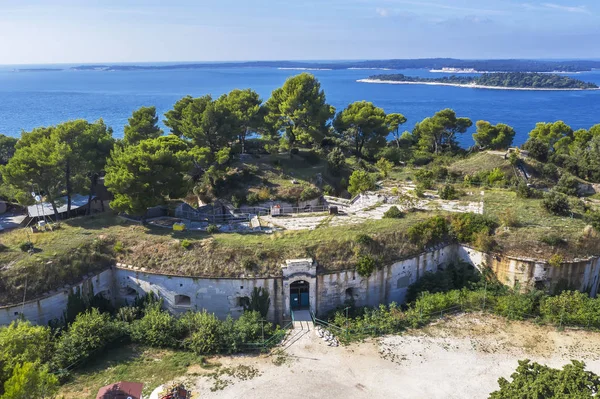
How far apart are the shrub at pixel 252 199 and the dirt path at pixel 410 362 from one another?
1498cm

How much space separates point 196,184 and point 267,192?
7.13m

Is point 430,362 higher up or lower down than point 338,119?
lower down

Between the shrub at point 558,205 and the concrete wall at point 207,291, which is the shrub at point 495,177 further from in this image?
the concrete wall at point 207,291

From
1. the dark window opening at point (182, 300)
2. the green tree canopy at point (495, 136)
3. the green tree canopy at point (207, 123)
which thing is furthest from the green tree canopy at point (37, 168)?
the green tree canopy at point (495, 136)

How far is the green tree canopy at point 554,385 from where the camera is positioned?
11.8 metres

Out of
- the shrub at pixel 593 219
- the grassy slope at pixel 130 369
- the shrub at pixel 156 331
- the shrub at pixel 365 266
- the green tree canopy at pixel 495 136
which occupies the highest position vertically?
the green tree canopy at pixel 495 136

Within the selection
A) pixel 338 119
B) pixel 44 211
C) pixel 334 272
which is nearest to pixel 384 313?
pixel 334 272

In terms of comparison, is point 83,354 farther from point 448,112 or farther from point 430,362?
point 448,112

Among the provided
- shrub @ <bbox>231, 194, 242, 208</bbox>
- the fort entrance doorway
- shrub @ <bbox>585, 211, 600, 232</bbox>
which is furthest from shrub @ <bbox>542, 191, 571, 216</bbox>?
shrub @ <bbox>231, 194, 242, 208</bbox>

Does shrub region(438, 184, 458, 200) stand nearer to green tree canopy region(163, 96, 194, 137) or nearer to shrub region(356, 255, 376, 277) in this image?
shrub region(356, 255, 376, 277)

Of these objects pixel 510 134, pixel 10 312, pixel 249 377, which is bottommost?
pixel 249 377

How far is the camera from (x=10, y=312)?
20609mm

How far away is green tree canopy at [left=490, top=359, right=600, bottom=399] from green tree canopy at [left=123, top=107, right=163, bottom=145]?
32.7 meters

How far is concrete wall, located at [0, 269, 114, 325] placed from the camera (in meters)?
20.6
